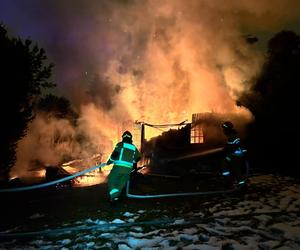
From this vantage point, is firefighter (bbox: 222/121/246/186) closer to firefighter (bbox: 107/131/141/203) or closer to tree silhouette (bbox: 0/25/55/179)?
firefighter (bbox: 107/131/141/203)

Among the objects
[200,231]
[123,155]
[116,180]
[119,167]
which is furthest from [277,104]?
[200,231]

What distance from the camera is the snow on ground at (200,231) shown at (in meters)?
4.95

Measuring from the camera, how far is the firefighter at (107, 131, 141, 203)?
803 cm

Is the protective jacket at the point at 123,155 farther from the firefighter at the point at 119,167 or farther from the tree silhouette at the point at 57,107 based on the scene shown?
the tree silhouette at the point at 57,107

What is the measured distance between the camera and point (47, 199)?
30.7 feet

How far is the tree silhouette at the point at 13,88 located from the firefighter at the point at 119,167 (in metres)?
8.60

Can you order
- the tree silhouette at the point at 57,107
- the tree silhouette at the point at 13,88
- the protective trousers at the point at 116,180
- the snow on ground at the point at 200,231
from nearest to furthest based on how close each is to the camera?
1. the snow on ground at the point at 200,231
2. the protective trousers at the point at 116,180
3. the tree silhouette at the point at 13,88
4. the tree silhouette at the point at 57,107

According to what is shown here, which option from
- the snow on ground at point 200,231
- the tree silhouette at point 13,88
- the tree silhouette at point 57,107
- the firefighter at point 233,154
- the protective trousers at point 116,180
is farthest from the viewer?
the tree silhouette at point 57,107

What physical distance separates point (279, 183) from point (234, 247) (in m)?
6.75

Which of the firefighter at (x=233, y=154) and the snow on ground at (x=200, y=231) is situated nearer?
the snow on ground at (x=200, y=231)

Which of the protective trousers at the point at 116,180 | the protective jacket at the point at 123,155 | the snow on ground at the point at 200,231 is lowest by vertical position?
the snow on ground at the point at 200,231

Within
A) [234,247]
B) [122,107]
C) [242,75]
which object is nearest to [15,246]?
[234,247]

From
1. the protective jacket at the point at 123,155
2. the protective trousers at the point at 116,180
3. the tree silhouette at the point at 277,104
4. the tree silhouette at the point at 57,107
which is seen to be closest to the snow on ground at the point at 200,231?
the protective trousers at the point at 116,180

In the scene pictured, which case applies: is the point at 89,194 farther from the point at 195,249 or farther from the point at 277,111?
the point at 277,111
